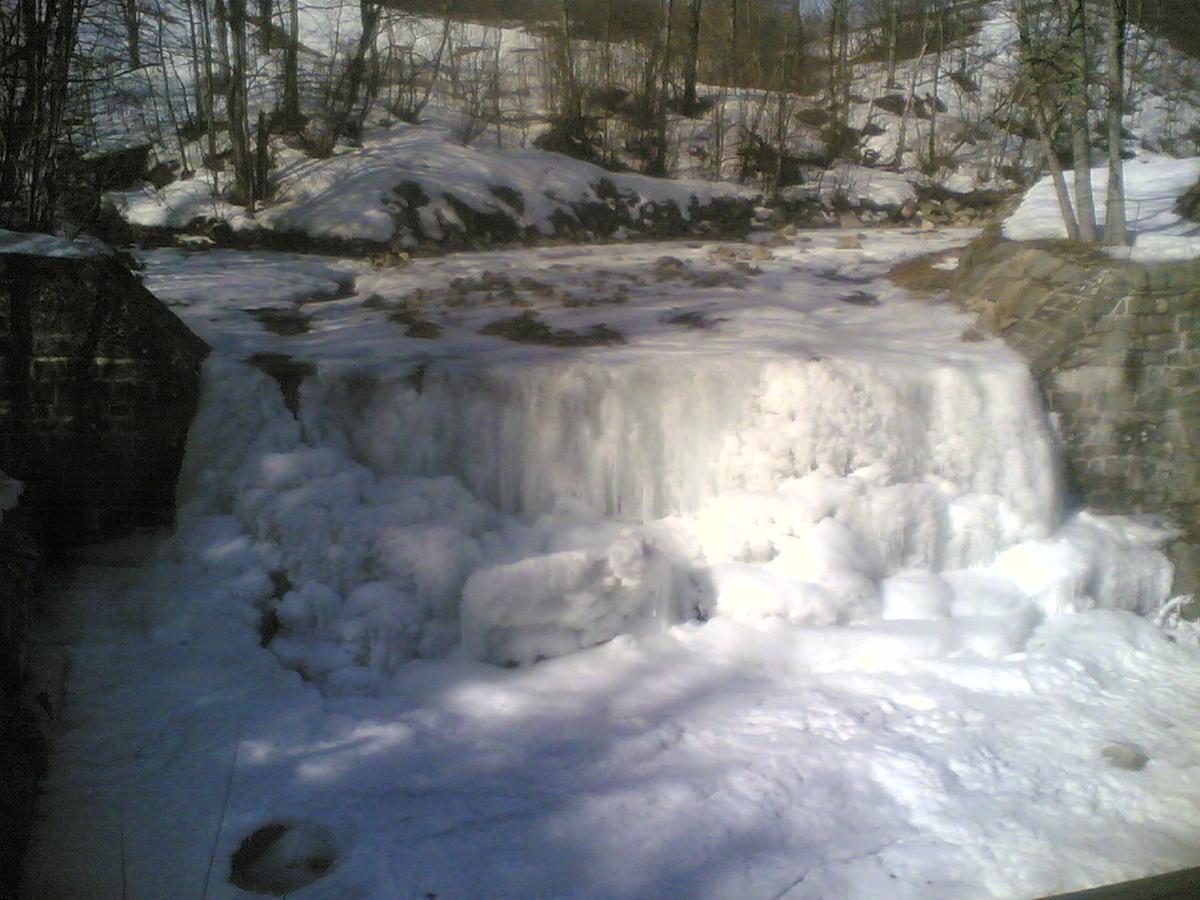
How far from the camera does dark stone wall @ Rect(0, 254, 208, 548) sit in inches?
165

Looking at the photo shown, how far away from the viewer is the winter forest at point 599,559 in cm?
321

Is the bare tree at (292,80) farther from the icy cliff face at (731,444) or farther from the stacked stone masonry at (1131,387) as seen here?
the stacked stone masonry at (1131,387)

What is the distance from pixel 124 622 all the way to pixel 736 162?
11.7 m

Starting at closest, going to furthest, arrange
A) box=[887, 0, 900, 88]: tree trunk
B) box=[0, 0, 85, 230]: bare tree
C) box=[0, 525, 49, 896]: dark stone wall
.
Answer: box=[0, 525, 49, 896]: dark stone wall
box=[0, 0, 85, 230]: bare tree
box=[887, 0, 900, 88]: tree trunk

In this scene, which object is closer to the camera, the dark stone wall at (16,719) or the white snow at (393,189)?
the dark stone wall at (16,719)

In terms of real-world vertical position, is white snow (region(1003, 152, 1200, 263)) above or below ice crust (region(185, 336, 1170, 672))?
above

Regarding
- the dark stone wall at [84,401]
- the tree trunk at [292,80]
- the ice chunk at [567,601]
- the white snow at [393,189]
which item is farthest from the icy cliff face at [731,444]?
the tree trunk at [292,80]

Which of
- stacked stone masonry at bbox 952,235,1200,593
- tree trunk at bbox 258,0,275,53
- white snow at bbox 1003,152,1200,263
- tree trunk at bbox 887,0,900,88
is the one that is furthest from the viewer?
tree trunk at bbox 887,0,900,88

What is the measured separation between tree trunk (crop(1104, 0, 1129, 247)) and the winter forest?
0.06m

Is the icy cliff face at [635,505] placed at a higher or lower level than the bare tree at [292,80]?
lower

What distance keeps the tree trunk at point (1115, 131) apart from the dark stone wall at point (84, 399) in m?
5.62

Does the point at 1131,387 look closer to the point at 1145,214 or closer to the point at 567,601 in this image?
the point at 1145,214

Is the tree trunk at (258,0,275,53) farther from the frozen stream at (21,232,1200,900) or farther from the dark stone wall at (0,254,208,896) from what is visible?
the dark stone wall at (0,254,208,896)

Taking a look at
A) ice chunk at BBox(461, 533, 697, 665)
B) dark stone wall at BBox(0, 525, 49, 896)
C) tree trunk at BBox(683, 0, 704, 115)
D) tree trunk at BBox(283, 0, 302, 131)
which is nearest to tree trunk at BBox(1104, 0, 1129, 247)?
ice chunk at BBox(461, 533, 697, 665)
